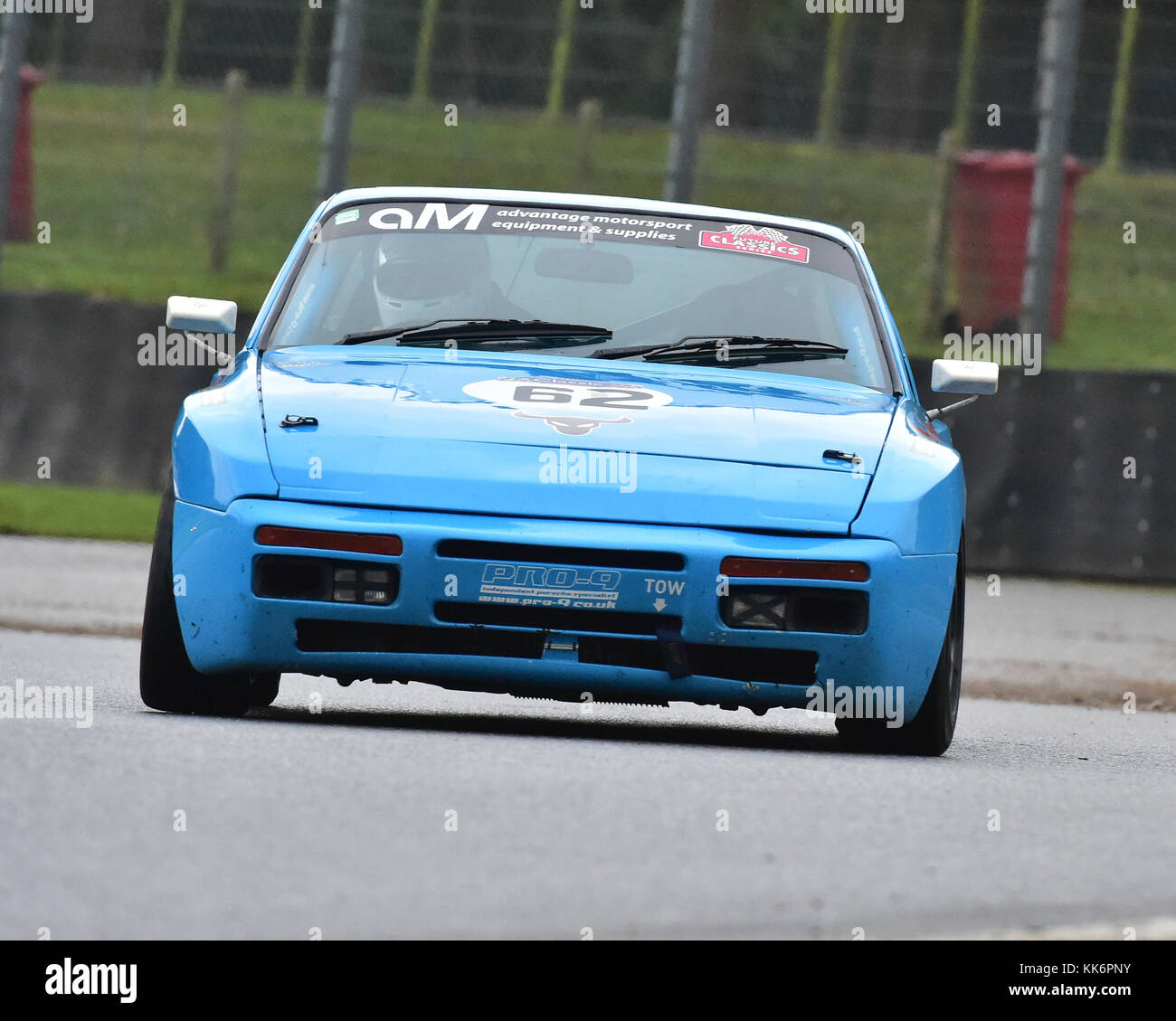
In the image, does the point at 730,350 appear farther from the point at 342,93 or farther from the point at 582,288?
the point at 342,93

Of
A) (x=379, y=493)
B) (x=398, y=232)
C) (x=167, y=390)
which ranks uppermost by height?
(x=398, y=232)

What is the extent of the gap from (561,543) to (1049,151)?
1014 centimetres

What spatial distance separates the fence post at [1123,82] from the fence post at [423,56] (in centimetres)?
481

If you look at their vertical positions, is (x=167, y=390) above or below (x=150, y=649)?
below

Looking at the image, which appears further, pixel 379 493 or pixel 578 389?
pixel 578 389

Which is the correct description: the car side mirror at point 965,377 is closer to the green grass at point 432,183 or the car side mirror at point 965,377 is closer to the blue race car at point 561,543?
the blue race car at point 561,543

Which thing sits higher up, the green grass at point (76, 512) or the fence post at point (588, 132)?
the fence post at point (588, 132)

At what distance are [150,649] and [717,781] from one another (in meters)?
1.57

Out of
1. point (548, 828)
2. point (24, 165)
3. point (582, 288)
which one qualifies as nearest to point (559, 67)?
point (24, 165)

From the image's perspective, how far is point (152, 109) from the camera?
68.6 ft

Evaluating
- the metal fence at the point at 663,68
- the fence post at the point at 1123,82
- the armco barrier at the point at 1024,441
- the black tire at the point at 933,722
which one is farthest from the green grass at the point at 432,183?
the black tire at the point at 933,722

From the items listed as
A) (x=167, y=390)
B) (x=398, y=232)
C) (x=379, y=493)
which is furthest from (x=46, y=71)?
(x=379, y=493)

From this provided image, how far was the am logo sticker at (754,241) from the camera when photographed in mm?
7180

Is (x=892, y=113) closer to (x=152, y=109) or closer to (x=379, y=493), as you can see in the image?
(x=152, y=109)
